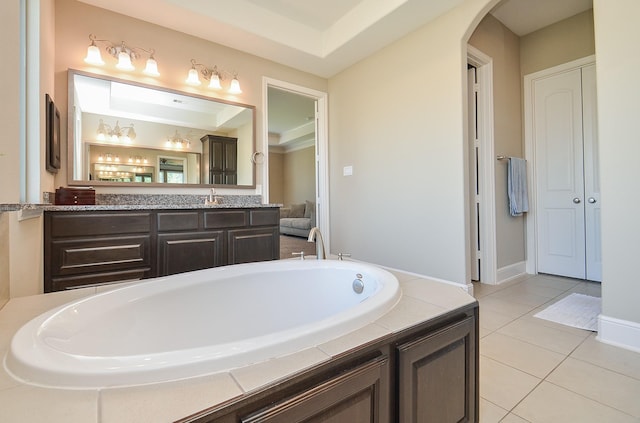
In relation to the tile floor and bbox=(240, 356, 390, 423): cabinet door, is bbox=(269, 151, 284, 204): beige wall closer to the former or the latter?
the tile floor

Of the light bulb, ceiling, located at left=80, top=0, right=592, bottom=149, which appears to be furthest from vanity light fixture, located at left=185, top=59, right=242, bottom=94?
ceiling, located at left=80, top=0, right=592, bottom=149

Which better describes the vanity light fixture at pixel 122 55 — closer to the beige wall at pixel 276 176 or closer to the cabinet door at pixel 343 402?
the cabinet door at pixel 343 402

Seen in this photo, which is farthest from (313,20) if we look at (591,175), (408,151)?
(591,175)

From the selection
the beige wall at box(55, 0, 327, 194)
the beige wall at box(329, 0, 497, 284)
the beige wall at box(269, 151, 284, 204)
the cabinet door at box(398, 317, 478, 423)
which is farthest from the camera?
the beige wall at box(269, 151, 284, 204)

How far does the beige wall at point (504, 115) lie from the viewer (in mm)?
3041

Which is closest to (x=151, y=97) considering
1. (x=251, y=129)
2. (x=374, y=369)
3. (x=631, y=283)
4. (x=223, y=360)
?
(x=251, y=129)

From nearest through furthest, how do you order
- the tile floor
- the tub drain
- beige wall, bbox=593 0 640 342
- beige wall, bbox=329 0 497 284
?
the tile floor
the tub drain
beige wall, bbox=593 0 640 342
beige wall, bbox=329 0 497 284

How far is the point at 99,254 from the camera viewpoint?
186 cm

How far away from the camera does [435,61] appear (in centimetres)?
267

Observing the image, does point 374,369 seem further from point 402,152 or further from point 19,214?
point 402,152

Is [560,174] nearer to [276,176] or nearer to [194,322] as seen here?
[194,322]

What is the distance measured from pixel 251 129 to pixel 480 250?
2838mm

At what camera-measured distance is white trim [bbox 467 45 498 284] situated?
9.80 ft

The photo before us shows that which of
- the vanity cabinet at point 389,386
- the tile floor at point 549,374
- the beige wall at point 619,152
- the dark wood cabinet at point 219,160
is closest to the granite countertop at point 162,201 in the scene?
the dark wood cabinet at point 219,160
